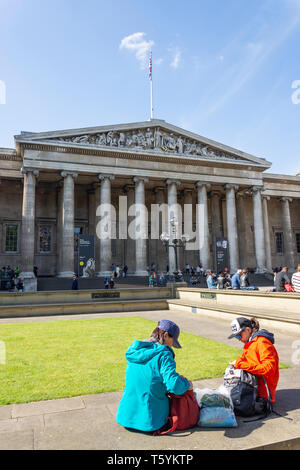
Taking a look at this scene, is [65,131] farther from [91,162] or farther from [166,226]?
[166,226]

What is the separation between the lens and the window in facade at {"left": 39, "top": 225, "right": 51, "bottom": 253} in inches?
1400

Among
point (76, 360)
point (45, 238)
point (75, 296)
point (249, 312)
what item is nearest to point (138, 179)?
point (45, 238)

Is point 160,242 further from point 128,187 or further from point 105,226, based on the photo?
point 105,226

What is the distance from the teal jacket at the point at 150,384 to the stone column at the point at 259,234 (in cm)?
3364

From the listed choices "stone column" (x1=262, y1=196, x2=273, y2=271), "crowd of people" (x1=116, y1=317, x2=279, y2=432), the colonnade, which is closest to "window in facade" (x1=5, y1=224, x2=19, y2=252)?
the colonnade

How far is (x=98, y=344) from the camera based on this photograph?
9.09 meters

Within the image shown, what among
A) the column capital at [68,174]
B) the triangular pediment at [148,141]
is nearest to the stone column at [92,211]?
the column capital at [68,174]

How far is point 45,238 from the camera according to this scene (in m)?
35.8

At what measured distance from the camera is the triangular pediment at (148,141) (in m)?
30.6

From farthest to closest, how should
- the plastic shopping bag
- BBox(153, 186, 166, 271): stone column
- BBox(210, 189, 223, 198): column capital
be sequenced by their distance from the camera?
BBox(210, 189, 223, 198): column capital < BBox(153, 186, 166, 271): stone column < the plastic shopping bag

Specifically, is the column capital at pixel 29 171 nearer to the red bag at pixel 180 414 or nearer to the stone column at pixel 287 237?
the red bag at pixel 180 414

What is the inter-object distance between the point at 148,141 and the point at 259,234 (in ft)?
51.3

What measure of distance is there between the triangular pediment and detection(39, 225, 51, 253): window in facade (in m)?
10.1

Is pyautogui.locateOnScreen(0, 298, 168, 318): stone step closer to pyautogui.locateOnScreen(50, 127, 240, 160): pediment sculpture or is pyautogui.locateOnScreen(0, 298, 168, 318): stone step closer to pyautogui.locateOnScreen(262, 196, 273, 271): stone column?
pyautogui.locateOnScreen(50, 127, 240, 160): pediment sculpture
